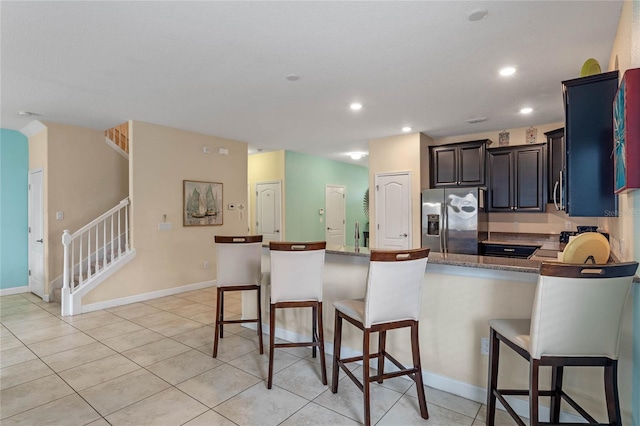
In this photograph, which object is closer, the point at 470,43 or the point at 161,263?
the point at 470,43

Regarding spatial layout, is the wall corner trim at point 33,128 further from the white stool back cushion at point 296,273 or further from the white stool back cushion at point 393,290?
the white stool back cushion at point 393,290

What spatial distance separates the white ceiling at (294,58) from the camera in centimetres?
222

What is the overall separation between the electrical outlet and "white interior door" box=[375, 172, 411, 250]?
11.6ft

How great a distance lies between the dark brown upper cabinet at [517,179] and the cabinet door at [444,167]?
0.52 metres

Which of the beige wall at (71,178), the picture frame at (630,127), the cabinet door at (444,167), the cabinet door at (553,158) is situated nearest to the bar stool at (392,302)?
the picture frame at (630,127)

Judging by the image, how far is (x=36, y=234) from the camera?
5258mm

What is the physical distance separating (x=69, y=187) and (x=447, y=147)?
628 centimetres

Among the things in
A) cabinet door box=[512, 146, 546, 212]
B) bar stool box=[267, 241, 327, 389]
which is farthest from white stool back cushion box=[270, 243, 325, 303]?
cabinet door box=[512, 146, 546, 212]

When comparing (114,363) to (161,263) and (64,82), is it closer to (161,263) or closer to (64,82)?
(161,263)

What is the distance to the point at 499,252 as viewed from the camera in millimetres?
4914

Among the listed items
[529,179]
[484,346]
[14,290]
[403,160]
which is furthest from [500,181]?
[14,290]

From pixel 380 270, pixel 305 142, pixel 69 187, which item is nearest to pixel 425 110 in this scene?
pixel 305 142

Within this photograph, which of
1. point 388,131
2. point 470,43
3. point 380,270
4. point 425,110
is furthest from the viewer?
point 388,131

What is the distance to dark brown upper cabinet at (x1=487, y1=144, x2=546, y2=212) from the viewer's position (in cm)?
491
